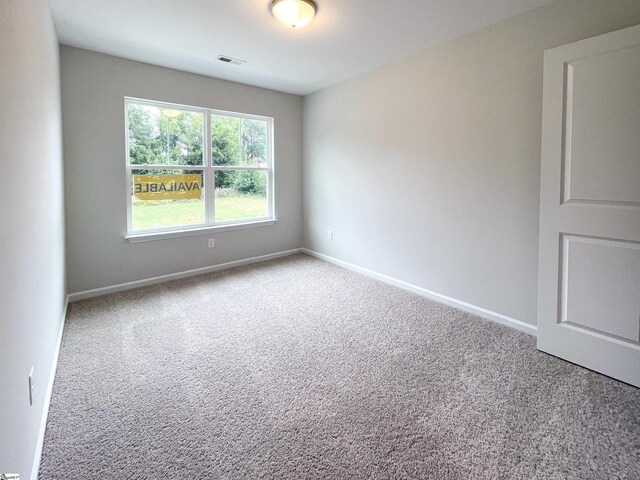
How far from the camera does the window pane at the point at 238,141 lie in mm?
4270

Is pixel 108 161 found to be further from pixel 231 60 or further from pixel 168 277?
pixel 231 60

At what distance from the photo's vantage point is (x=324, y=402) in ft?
6.07

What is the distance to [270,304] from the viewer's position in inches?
129

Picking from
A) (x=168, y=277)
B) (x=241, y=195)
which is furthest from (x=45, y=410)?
(x=241, y=195)

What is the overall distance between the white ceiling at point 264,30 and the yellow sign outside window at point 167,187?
1208 millimetres

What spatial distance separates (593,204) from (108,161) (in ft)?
13.6

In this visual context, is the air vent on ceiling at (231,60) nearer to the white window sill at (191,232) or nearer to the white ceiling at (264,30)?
the white ceiling at (264,30)

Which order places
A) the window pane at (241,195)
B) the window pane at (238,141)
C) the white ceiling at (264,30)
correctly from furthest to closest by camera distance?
1. the window pane at (241,195)
2. the window pane at (238,141)
3. the white ceiling at (264,30)

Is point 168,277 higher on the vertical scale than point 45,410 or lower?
higher

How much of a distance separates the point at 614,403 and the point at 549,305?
0.65 meters

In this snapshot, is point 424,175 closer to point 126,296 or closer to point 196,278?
point 196,278

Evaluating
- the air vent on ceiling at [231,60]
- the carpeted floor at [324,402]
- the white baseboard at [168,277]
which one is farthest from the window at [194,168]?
the carpeted floor at [324,402]

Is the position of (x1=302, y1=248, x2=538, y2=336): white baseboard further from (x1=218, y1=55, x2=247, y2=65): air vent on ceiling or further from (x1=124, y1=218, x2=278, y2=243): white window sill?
(x1=218, y1=55, x2=247, y2=65): air vent on ceiling

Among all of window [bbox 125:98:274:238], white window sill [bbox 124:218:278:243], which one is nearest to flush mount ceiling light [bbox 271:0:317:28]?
window [bbox 125:98:274:238]
